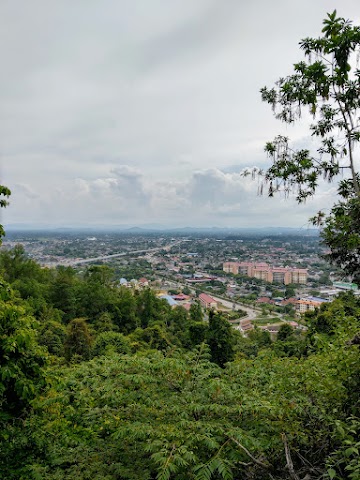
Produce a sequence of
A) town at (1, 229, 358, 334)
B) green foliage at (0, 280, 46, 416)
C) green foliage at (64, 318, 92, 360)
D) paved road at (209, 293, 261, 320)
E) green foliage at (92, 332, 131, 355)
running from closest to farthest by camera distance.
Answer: green foliage at (0, 280, 46, 416) → green foliage at (92, 332, 131, 355) → green foliage at (64, 318, 92, 360) → town at (1, 229, 358, 334) → paved road at (209, 293, 261, 320)

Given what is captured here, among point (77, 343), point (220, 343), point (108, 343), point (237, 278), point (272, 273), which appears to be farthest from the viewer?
point (237, 278)

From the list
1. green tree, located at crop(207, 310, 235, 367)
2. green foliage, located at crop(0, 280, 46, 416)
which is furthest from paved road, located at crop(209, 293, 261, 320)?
green foliage, located at crop(0, 280, 46, 416)

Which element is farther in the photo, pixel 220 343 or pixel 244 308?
pixel 244 308

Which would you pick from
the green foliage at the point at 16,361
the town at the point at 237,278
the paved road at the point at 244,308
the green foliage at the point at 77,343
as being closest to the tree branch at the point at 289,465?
the green foliage at the point at 16,361

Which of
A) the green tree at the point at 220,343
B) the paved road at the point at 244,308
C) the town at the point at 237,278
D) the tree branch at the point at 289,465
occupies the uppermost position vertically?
the tree branch at the point at 289,465

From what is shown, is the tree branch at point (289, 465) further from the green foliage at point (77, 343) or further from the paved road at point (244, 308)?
the paved road at point (244, 308)

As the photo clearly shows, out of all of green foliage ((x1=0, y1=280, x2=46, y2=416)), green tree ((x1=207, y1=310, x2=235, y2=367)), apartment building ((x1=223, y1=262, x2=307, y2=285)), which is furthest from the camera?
apartment building ((x1=223, y1=262, x2=307, y2=285))

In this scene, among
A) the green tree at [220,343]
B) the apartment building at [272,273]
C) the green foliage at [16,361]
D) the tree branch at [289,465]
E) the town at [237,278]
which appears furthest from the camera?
the apartment building at [272,273]

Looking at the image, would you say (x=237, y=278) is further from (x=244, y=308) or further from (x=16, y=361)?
(x=16, y=361)

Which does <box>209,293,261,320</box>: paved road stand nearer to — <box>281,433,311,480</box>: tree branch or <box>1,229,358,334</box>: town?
<box>1,229,358,334</box>: town

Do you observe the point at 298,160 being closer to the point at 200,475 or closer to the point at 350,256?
the point at 350,256

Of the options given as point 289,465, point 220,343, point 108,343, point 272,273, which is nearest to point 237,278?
point 272,273

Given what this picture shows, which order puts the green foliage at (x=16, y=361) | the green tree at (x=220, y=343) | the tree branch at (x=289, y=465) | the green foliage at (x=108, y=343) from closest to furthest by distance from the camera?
the tree branch at (x=289, y=465), the green foliage at (x=16, y=361), the green foliage at (x=108, y=343), the green tree at (x=220, y=343)

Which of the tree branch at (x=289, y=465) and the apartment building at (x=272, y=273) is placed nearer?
the tree branch at (x=289, y=465)
